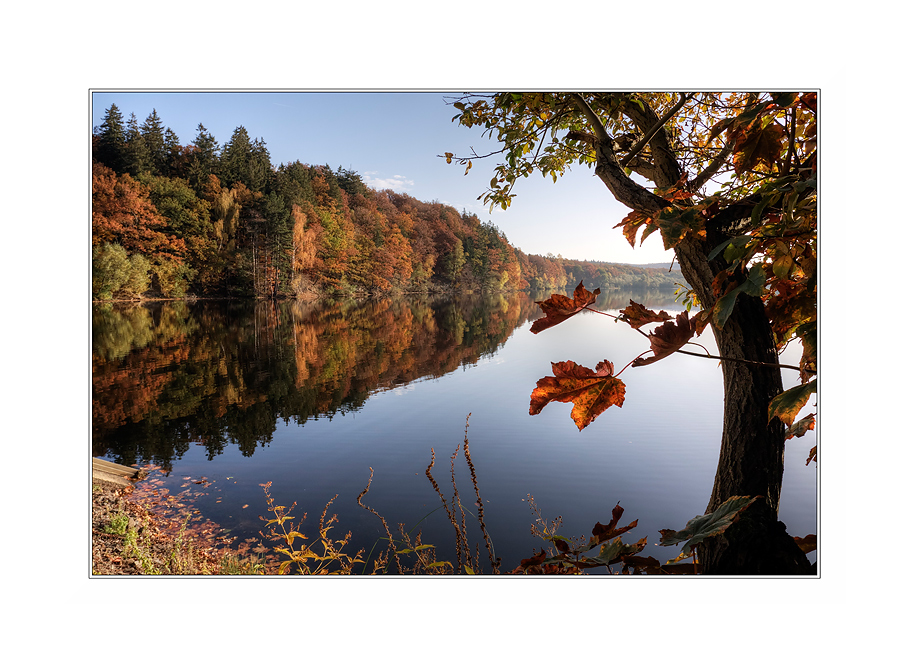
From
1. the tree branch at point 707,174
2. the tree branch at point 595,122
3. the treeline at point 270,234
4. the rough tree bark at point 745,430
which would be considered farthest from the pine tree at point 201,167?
the rough tree bark at point 745,430

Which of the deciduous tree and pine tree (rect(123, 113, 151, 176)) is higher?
pine tree (rect(123, 113, 151, 176))

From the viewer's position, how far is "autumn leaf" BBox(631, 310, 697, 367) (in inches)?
31.8

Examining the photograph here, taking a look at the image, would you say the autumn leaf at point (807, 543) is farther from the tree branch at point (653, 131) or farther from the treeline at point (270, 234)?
the treeline at point (270, 234)

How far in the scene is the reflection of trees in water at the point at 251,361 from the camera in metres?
3.48

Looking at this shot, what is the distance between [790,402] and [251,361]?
622cm

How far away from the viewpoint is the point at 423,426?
386cm

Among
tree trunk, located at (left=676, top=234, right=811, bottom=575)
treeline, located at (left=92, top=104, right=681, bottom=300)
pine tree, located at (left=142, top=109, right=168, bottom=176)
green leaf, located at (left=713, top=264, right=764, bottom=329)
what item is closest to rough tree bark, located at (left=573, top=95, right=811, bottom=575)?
tree trunk, located at (left=676, top=234, right=811, bottom=575)

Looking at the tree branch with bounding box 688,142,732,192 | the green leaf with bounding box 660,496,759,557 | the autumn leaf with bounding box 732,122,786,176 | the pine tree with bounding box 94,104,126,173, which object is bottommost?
the green leaf with bounding box 660,496,759,557

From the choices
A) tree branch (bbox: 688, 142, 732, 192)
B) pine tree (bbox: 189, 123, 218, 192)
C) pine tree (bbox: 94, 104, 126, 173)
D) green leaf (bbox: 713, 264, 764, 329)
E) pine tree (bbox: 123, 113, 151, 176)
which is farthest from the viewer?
pine tree (bbox: 189, 123, 218, 192)

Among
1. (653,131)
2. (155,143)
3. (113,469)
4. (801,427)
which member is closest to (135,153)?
(155,143)

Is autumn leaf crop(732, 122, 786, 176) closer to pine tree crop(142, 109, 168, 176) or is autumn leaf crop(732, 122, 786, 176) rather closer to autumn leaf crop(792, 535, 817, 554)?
autumn leaf crop(792, 535, 817, 554)

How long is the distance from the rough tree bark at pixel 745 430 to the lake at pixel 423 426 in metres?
0.48

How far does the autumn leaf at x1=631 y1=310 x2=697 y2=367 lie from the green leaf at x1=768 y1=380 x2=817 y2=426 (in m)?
0.16
